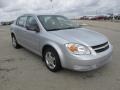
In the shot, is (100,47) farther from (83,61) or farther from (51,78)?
(51,78)

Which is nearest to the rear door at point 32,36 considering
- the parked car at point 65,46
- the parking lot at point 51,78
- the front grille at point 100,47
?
the parked car at point 65,46

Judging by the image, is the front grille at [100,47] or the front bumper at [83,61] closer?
the front bumper at [83,61]

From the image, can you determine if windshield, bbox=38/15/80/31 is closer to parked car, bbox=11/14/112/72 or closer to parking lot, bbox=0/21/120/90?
parked car, bbox=11/14/112/72

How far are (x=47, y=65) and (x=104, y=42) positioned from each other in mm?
1747

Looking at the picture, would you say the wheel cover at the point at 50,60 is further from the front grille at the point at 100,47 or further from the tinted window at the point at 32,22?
the front grille at the point at 100,47

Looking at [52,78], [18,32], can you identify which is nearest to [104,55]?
[52,78]

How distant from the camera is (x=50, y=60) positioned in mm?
4410

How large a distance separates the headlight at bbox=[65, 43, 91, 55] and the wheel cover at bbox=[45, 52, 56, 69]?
0.67 m

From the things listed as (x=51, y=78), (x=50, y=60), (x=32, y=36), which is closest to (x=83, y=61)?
(x=51, y=78)

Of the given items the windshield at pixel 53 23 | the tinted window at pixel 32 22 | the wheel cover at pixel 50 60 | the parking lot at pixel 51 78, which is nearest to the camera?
the parking lot at pixel 51 78

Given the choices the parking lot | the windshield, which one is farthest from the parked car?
the parking lot

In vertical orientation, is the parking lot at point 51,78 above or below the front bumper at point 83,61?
below

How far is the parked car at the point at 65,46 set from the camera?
3717 mm

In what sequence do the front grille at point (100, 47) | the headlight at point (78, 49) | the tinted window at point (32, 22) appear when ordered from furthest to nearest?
1. the tinted window at point (32, 22)
2. the front grille at point (100, 47)
3. the headlight at point (78, 49)
